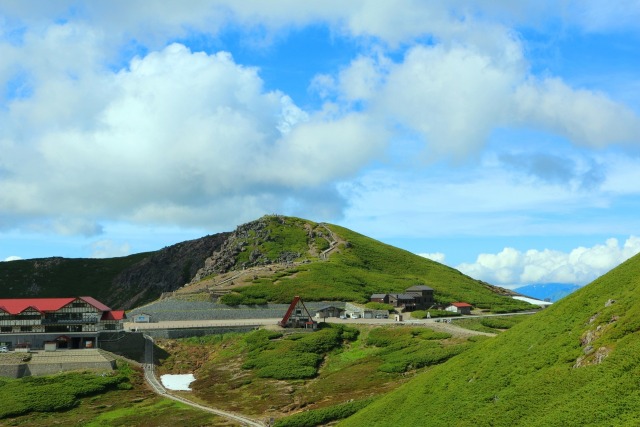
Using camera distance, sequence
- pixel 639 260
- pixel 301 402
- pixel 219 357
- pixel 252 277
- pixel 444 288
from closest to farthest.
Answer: pixel 639 260 < pixel 301 402 < pixel 219 357 < pixel 252 277 < pixel 444 288

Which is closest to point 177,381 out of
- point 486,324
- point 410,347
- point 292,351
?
point 292,351

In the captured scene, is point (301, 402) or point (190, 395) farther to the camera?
point (190, 395)

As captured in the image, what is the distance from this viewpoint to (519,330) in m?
56.2

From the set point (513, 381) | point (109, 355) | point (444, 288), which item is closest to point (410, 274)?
point (444, 288)

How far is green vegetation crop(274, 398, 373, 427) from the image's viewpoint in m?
64.2

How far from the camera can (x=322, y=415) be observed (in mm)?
65062

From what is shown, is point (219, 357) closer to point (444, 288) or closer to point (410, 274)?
point (444, 288)

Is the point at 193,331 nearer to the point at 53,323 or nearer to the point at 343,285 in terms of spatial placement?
the point at 53,323

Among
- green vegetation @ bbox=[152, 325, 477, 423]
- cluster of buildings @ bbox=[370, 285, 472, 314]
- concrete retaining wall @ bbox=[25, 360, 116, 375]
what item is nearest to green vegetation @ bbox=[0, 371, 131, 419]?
concrete retaining wall @ bbox=[25, 360, 116, 375]

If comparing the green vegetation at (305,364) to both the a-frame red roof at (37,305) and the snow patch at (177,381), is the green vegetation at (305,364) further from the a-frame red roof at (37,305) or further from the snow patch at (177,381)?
the a-frame red roof at (37,305)

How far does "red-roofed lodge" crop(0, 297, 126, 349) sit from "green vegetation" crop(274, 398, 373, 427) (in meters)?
52.5

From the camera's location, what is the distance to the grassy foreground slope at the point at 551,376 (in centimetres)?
3434

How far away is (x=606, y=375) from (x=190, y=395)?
2503 inches

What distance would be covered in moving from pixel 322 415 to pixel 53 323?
61549 mm
